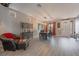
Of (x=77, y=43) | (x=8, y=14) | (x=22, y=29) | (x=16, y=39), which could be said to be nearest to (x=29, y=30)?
(x=22, y=29)

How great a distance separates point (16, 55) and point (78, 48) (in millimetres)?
1323

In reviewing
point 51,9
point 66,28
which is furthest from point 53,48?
point 51,9

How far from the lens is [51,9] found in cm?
281

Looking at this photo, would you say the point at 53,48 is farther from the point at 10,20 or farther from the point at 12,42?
the point at 10,20

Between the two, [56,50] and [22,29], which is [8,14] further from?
[56,50]

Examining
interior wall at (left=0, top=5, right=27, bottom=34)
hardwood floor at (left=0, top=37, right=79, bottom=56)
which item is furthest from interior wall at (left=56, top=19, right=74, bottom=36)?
interior wall at (left=0, top=5, right=27, bottom=34)

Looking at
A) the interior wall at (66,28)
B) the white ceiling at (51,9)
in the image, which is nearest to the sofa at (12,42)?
the white ceiling at (51,9)

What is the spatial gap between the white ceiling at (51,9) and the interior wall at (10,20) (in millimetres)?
122

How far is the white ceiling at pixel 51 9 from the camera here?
108 inches

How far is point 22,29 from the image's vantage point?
2865mm

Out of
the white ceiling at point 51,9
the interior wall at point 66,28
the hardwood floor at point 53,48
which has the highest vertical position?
the white ceiling at point 51,9

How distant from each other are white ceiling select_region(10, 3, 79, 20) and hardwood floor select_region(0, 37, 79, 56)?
0.52 meters

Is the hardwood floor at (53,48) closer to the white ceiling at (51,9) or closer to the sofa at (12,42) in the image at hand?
the sofa at (12,42)

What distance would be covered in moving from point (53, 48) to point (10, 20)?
3.57 ft
